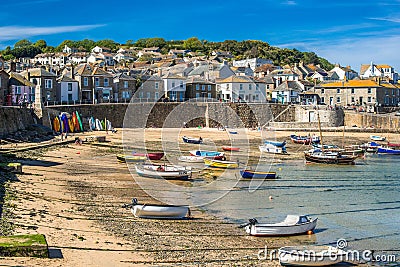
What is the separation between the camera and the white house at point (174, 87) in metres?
66.0

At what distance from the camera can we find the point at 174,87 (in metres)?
66.2

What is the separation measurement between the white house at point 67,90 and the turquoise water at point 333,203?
29.9m

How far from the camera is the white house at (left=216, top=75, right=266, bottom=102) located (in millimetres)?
68062

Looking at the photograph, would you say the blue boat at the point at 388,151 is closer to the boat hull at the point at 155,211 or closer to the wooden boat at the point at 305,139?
the wooden boat at the point at 305,139

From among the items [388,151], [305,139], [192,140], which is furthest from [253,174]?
[305,139]

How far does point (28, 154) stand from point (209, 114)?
33.0 meters

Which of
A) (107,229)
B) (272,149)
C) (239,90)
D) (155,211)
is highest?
(239,90)

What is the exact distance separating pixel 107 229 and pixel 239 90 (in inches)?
2081

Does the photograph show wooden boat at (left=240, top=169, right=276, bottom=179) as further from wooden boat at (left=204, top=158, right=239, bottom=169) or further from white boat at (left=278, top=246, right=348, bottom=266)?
white boat at (left=278, top=246, right=348, bottom=266)

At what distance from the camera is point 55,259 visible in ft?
42.2

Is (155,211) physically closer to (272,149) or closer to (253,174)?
(253,174)

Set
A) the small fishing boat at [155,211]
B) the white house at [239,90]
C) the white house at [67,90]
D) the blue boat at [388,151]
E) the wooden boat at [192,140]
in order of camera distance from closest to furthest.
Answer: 1. the small fishing boat at [155,211]
2. the blue boat at [388,151]
3. the wooden boat at [192,140]
4. the white house at [67,90]
5. the white house at [239,90]

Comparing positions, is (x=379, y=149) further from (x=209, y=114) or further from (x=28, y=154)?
(x=28, y=154)

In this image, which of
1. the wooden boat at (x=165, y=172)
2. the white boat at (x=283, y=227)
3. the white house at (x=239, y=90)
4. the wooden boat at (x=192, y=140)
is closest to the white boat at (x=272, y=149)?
the wooden boat at (x=192, y=140)
